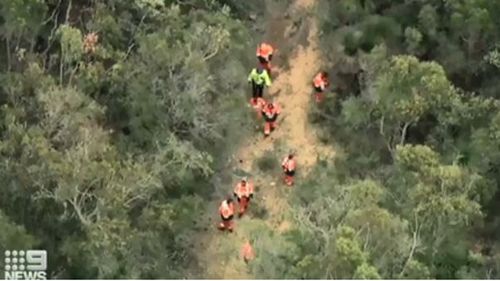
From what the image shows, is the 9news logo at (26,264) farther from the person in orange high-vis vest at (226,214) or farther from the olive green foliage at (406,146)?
the olive green foliage at (406,146)

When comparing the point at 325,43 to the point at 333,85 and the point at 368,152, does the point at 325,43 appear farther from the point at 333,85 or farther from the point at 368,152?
the point at 368,152

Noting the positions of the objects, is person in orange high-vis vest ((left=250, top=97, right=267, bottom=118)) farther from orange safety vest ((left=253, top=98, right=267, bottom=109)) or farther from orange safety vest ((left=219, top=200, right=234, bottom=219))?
orange safety vest ((left=219, top=200, right=234, bottom=219))

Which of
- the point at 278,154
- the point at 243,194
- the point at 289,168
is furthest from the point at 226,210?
the point at 278,154

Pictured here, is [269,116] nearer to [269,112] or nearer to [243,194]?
[269,112]

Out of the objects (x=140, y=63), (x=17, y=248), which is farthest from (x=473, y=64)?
(x=17, y=248)

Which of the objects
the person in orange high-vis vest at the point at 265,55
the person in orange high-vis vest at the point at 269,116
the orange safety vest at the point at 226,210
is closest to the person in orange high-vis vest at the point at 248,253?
the orange safety vest at the point at 226,210
